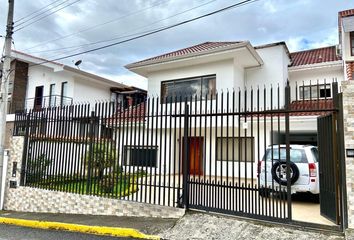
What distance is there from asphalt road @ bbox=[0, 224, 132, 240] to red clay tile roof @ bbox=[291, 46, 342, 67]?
14.4 meters

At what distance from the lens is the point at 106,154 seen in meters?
8.30

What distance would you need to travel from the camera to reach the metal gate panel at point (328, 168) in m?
5.08

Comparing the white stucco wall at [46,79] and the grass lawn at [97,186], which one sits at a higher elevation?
the white stucco wall at [46,79]

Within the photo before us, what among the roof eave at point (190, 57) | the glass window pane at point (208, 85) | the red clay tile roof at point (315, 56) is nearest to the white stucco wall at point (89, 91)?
the roof eave at point (190, 57)

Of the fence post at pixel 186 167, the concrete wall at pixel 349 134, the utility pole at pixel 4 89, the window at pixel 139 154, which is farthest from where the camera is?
the utility pole at pixel 4 89

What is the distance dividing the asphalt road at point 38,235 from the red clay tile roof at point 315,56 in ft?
47.2

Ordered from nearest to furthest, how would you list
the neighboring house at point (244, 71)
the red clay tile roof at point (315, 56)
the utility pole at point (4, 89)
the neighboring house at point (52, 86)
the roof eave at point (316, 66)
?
the utility pole at point (4, 89) → the neighboring house at point (244, 71) → the roof eave at point (316, 66) → the red clay tile roof at point (315, 56) → the neighboring house at point (52, 86)

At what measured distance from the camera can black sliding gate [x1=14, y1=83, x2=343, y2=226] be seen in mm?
5477

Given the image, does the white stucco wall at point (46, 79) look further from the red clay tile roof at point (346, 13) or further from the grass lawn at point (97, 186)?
the red clay tile roof at point (346, 13)

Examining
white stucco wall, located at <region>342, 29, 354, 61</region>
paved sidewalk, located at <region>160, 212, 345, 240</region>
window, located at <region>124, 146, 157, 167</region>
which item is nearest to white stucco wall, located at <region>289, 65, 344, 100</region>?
white stucco wall, located at <region>342, 29, 354, 61</region>

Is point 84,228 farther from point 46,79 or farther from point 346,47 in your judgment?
point 46,79

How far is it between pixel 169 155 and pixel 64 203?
384 cm

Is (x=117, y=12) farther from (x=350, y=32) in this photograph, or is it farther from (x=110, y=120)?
(x=350, y=32)

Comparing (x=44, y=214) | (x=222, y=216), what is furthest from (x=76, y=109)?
(x=222, y=216)
